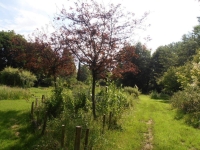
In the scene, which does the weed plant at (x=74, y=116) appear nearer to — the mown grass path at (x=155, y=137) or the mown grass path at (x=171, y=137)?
the mown grass path at (x=155, y=137)

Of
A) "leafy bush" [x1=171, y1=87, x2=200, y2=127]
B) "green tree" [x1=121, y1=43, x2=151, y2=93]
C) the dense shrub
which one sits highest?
"green tree" [x1=121, y1=43, x2=151, y2=93]

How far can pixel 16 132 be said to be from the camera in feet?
22.6

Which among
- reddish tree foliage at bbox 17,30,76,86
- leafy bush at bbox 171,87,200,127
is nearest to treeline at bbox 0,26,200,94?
reddish tree foliage at bbox 17,30,76,86

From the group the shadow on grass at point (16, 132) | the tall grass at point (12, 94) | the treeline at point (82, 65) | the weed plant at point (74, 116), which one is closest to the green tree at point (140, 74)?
the treeline at point (82, 65)

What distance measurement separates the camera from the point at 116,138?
6711mm

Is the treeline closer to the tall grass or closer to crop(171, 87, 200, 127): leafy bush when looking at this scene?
the tall grass

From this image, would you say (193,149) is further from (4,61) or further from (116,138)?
(4,61)

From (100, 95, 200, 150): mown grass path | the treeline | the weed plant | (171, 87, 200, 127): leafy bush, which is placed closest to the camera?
the weed plant

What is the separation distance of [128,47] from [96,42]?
51.3 inches

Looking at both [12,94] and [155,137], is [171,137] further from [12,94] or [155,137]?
[12,94]

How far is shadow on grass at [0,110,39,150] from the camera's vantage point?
19.1 feet

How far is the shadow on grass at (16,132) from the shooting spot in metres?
5.83

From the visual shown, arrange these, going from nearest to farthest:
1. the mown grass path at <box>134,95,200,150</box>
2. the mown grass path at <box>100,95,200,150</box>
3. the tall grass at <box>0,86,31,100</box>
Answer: the mown grass path at <box>100,95,200,150</box>
the mown grass path at <box>134,95,200,150</box>
the tall grass at <box>0,86,31,100</box>

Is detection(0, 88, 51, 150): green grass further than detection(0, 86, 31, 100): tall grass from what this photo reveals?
No
